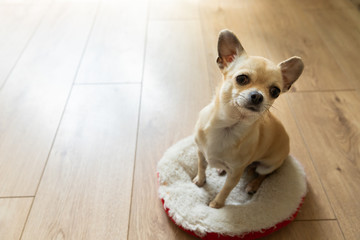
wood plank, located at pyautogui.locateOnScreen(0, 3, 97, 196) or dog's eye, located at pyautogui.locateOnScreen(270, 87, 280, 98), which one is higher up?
dog's eye, located at pyautogui.locateOnScreen(270, 87, 280, 98)

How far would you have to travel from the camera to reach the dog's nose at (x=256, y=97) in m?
0.76

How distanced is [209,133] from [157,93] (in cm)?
68

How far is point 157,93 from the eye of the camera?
155 centimetres

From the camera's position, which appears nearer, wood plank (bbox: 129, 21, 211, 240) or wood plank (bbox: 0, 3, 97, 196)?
wood plank (bbox: 129, 21, 211, 240)

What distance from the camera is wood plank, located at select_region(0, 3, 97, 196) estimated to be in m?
1.23

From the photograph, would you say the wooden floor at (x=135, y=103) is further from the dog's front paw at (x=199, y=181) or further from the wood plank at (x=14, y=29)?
the dog's front paw at (x=199, y=181)

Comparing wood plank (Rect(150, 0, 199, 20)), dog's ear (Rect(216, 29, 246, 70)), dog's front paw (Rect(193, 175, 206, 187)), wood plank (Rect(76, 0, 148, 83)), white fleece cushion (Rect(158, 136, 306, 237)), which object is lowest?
dog's front paw (Rect(193, 175, 206, 187))

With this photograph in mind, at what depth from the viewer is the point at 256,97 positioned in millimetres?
763

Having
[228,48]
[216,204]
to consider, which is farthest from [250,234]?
[228,48]

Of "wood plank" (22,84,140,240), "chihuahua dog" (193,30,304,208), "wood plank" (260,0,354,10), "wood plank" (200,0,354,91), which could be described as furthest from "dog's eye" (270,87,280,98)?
"wood plank" (260,0,354,10)

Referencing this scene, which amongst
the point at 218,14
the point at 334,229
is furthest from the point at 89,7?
the point at 334,229

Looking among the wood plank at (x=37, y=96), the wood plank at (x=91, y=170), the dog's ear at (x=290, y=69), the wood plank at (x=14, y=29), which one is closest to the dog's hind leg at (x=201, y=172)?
the wood plank at (x=91, y=170)

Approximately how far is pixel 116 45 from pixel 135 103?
21.9 inches

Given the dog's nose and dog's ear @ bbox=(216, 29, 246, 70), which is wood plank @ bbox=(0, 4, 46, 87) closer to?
dog's ear @ bbox=(216, 29, 246, 70)
